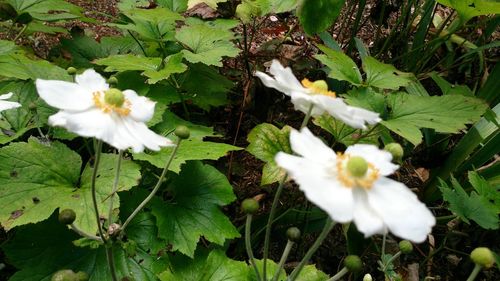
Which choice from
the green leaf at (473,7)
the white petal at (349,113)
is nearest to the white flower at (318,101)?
the white petal at (349,113)

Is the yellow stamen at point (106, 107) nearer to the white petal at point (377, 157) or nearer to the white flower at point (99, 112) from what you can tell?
the white flower at point (99, 112)

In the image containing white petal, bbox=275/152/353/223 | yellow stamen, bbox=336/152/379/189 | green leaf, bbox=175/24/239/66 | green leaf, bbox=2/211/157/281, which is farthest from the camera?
green leaf, bbox=175/24/239/66

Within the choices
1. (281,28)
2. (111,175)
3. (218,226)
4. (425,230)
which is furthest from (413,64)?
(425,230)

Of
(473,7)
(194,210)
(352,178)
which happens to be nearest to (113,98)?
(352,178)

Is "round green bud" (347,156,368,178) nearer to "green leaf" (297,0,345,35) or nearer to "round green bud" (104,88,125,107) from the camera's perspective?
"round green bud" (104,88,125,107)

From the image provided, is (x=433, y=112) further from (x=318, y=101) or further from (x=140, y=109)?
(x=140, y=109)

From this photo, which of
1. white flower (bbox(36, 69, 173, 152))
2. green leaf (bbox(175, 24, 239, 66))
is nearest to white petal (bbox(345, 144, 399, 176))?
white flower (bbox(36, 69, 173, 152))
